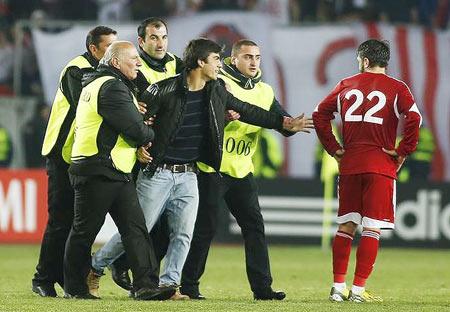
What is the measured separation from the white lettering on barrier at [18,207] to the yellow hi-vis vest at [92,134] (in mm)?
8860

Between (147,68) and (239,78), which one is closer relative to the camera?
(147,68)

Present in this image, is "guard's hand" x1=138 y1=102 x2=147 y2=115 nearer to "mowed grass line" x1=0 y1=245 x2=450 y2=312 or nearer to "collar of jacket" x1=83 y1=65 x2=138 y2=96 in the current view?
"collar of jacket" x1=83 y1=65 x2=138 y2=96

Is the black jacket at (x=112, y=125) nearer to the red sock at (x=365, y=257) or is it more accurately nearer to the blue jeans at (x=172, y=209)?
the blue jeans at (x=172, y=209)

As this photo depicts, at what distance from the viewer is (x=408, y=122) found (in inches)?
427

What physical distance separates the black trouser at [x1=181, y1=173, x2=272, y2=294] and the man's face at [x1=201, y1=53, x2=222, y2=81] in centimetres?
92

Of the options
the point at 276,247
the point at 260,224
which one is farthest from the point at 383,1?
the point at 260,224

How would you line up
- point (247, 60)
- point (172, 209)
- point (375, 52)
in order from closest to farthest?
point (375, 52) → point (172, 209) → point (247, 60)

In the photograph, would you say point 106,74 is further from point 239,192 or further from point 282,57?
point 282,57

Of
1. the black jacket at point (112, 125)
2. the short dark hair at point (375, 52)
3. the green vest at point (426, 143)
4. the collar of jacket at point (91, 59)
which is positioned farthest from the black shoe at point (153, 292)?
the green vest at point (426, 143)

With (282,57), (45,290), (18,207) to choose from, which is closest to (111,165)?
(45,290)

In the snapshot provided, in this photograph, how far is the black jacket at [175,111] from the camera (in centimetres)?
1078

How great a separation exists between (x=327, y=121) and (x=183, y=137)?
123 cm

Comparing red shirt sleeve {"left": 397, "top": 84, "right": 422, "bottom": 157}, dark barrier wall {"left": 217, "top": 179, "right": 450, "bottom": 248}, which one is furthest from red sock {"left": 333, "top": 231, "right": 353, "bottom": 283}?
dark barrier wall {"left": 217, "top": 179, "right": 450, "bottom": 248}

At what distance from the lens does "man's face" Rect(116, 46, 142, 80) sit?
10.5 m
